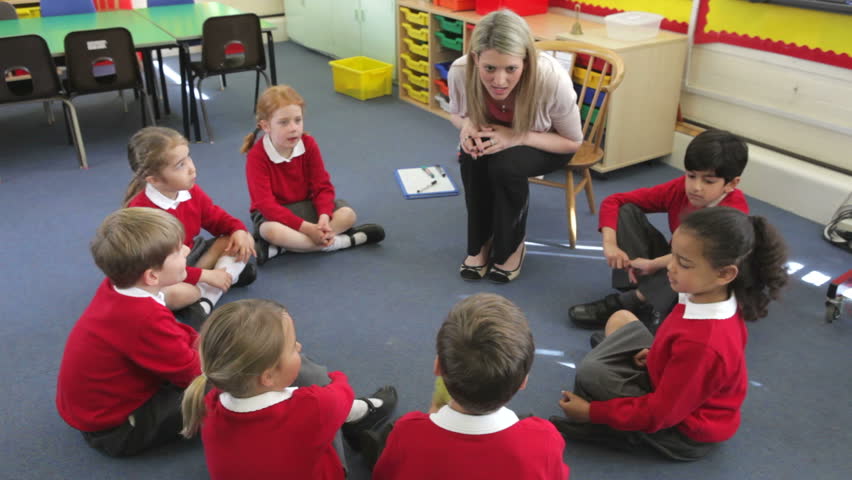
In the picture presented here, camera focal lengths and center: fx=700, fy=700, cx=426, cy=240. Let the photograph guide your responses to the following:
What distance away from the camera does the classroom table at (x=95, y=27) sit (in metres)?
3.69

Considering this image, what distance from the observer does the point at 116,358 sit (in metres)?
1.62

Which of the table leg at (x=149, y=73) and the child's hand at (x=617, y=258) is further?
the table leg at (x=149, y=73)

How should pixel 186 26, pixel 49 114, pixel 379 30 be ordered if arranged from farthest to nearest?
pixel 379 30, pixel 49 114, pixel 186 26

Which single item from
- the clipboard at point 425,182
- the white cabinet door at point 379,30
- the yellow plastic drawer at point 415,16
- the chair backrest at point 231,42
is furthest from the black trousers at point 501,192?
the white cabinet door at point 379,30

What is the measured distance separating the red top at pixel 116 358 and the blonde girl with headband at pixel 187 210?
22.3 inches

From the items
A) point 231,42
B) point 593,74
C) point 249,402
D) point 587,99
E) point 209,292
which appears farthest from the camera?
point 231,42

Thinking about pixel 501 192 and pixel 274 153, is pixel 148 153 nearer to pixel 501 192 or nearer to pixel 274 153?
pixel 274 153

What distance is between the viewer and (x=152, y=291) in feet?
5.49

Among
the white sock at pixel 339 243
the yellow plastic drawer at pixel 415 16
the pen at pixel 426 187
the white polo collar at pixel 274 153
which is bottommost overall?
the white sock at pixel 339 243

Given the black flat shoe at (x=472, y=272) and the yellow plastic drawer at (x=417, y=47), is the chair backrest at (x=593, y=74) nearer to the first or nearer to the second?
the black flat shoe at (x=472, y=272)

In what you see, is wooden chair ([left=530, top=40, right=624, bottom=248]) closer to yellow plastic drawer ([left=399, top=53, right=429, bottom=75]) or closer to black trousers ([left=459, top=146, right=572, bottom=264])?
black trousers ([left=459, top=146, right=572, bottom=264])

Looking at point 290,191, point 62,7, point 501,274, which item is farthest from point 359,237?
point 62,7

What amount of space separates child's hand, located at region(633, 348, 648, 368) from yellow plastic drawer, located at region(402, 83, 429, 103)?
3064 mm

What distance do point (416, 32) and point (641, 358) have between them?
322cm
